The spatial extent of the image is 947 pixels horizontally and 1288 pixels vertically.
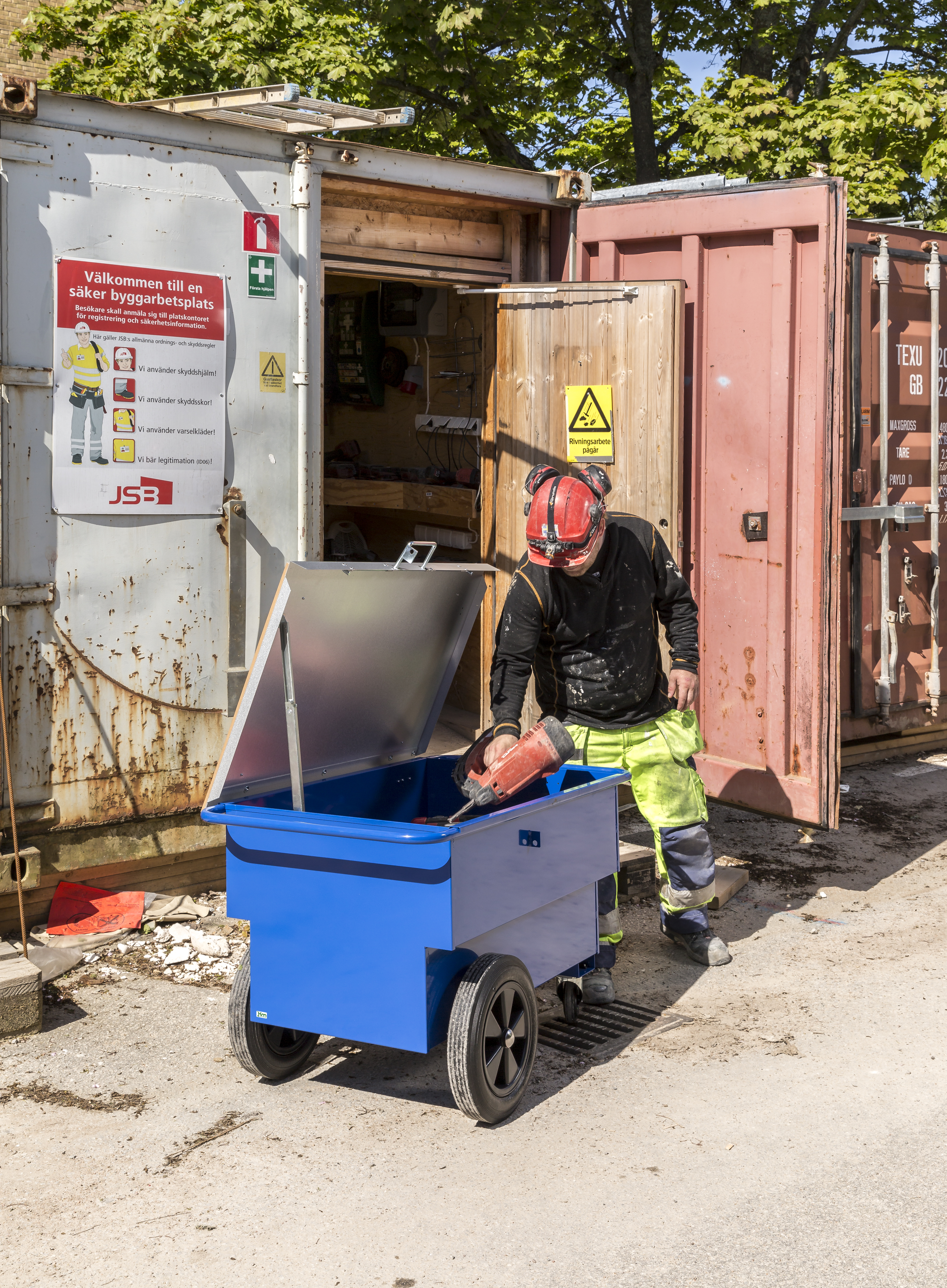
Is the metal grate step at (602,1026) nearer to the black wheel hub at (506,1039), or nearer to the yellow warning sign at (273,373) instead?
the black wheel hub at (506,1039)

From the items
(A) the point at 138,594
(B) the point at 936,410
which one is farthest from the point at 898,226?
(A) the point at 138,594

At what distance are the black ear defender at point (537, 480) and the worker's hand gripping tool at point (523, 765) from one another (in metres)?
0.82

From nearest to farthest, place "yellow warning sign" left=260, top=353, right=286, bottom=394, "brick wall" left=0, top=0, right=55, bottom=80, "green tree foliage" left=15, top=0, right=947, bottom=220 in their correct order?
"yellow warning sign" left=260, top=353, right=286, bottom=394, "green tree foliage" left=15, top=0, right=947, bottom=220, "brick wall" left=0, top=0, right=55, bottom=80

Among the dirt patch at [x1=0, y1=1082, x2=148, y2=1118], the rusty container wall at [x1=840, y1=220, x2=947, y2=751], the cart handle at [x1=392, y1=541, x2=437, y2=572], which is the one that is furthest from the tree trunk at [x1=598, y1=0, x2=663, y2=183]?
the dirt patch at [x1=0, y1=1082, x2=148, y2=1118]

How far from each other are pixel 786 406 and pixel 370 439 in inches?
189

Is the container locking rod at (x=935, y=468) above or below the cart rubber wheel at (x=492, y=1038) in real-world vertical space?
above

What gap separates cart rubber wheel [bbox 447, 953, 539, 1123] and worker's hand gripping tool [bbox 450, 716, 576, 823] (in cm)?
50

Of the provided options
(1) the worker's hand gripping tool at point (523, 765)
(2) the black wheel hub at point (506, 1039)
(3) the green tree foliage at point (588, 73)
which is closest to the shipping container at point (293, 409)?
(1) the worker's hand gripping tool at point (523, 765)

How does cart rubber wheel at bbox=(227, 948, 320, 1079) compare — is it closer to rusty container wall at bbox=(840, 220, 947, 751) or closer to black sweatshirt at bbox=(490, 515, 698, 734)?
black sweatshirt at bbox=(490, 515, 698, 734)

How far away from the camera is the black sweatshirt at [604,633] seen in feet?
16.1

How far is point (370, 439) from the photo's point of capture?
33.8 feet

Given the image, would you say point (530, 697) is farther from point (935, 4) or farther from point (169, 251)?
point (935, 4)

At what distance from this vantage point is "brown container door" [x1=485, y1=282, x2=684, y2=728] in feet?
21.1

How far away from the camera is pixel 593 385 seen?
21.9 feet
